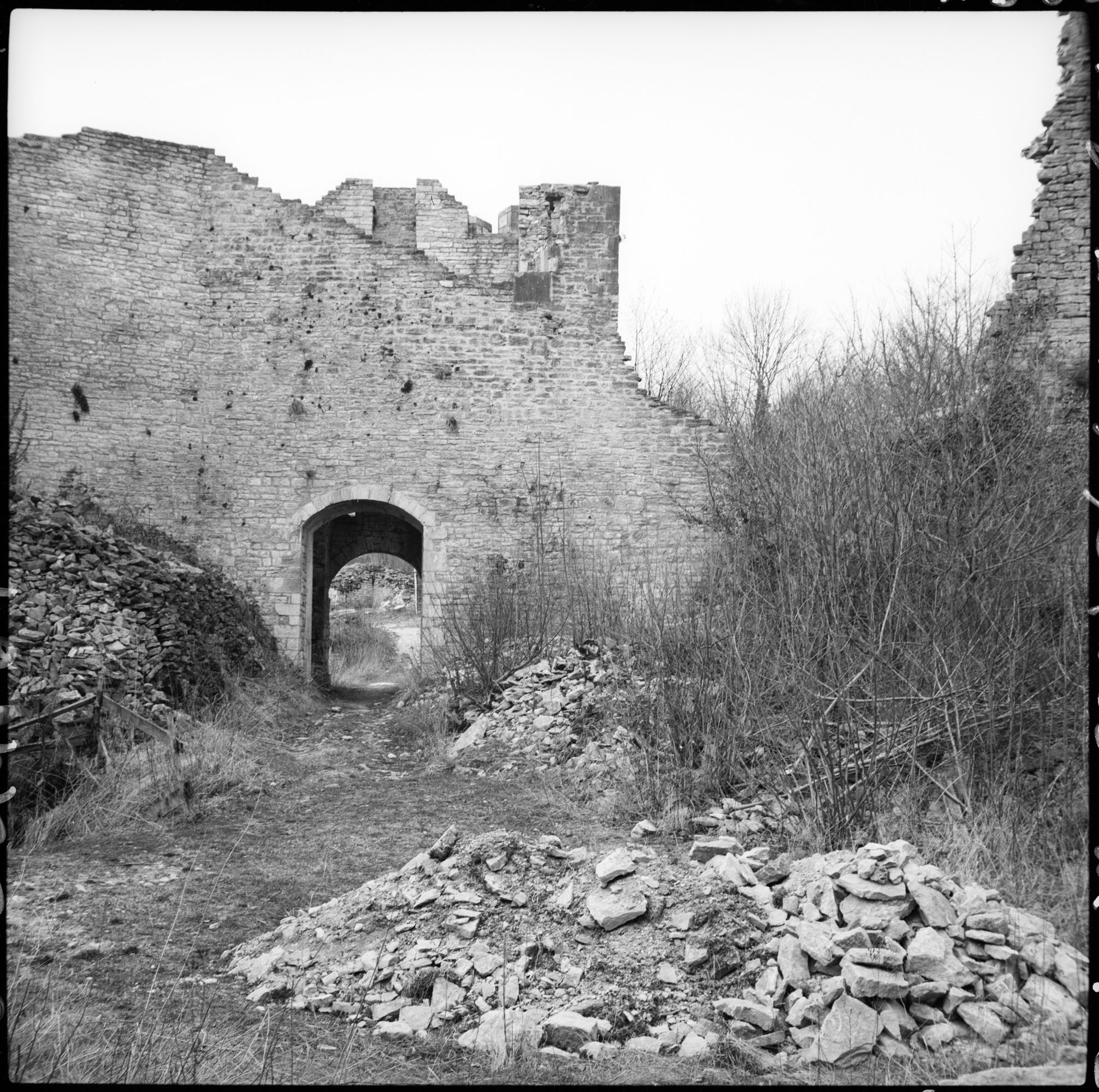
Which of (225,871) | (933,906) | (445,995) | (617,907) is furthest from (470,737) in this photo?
(933,906)

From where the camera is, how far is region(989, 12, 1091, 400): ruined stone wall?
9164mm

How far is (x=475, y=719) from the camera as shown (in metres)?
8.40

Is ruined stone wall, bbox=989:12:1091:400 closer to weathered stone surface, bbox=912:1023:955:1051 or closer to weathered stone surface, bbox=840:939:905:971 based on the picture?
weathered stone surface, bbox=840:939:905:971

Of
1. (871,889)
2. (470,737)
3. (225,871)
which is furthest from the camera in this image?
(470,737)

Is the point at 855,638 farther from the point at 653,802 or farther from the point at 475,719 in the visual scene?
the point at 475,719

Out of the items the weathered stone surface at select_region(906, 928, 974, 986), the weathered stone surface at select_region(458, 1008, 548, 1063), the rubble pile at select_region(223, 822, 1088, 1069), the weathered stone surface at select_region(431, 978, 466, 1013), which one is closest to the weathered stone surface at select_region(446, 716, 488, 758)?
the rubble pile at select_region(223, 822, 1088, 1069)

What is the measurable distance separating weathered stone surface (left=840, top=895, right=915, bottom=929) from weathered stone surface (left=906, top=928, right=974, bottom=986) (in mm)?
137

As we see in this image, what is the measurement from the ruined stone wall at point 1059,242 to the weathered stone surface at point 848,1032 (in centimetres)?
819

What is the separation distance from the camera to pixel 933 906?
3.12m

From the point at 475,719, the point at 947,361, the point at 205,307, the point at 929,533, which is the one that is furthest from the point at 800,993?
the point at 205,307

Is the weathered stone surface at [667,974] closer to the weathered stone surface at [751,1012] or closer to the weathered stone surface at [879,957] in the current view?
the weathered stone surface at [751,1012]

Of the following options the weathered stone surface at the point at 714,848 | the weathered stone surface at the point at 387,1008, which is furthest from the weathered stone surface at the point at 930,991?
the weathered stone surface at the point at 387,1008

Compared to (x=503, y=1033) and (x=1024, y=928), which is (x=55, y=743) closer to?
(x=503, y=1033)

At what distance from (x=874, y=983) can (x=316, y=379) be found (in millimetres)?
10283
